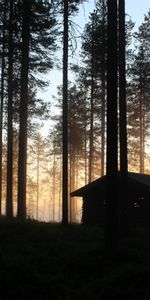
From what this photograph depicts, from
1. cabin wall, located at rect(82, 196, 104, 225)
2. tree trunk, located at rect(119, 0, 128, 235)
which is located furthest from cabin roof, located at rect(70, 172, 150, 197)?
tree trunk, located at rect(119, 0, 128, 235)

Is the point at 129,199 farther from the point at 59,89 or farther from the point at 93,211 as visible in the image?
the point at 59,89

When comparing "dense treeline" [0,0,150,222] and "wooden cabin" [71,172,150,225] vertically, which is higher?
"dense treeline" [0,0,150,222]

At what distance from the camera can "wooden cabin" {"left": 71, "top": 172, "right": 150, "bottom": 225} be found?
918 inches

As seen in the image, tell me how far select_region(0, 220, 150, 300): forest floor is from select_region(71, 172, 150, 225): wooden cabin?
802cm

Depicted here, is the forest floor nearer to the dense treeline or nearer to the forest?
the forest

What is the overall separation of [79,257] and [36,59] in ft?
51.9

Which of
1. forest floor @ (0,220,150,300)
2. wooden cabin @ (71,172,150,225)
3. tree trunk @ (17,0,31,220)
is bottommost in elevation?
forest floor @ (0,220,150,300)

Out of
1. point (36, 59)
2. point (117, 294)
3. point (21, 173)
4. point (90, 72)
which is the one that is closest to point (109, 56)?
point (117, 294)

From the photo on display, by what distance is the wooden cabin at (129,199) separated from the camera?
23328mm

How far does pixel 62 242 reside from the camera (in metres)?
14.4

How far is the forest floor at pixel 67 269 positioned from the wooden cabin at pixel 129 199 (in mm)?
8017

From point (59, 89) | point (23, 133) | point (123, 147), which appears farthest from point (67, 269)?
point (59, 89)

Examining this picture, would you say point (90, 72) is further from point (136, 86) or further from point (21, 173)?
point (21, 173)

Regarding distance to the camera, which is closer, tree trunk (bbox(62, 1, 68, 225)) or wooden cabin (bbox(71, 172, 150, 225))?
tree trunk (bbox(62, 1, 68, 225))
